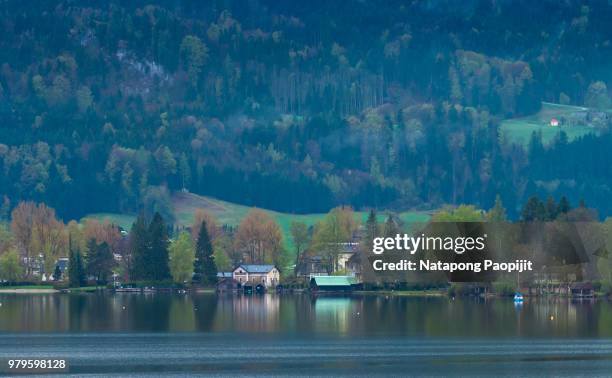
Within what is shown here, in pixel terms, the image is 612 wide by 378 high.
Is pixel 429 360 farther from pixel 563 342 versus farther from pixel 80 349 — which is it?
pixel 80 349

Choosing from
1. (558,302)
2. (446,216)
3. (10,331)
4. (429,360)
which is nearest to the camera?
(429,360)

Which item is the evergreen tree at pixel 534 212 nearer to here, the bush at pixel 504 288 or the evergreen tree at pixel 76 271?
the bush at pixel 504 288

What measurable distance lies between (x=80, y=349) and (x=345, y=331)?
23.6 meters

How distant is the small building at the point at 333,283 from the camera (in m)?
187

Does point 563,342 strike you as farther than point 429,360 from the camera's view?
Yes

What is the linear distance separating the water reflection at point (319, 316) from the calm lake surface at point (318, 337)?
0.11 m

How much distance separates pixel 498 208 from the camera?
7219 inches

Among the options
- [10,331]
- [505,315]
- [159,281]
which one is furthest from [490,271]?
[10,331]

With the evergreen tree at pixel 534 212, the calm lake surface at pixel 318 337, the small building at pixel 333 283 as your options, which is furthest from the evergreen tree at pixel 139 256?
the evergreen tree at pixel 534 212

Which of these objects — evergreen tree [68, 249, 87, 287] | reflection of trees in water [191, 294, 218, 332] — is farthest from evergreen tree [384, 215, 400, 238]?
evergreen tree [68, 249, 87, 287]

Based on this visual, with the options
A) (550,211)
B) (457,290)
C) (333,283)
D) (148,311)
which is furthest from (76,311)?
(550,211)

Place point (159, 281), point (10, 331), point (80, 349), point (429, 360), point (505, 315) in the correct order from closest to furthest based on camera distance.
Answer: point (429, 360) → point (80, 349) → point (10, 331) → point (505, 315) → point (159, 281)

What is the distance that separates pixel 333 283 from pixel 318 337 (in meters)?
82.5

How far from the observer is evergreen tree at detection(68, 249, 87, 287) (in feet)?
650
